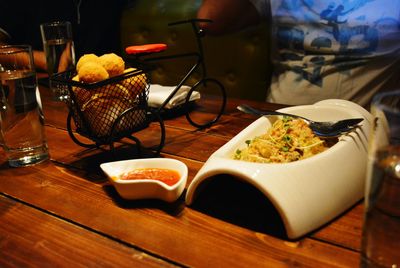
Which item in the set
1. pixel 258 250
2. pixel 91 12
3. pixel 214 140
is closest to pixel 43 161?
pixel 214 140

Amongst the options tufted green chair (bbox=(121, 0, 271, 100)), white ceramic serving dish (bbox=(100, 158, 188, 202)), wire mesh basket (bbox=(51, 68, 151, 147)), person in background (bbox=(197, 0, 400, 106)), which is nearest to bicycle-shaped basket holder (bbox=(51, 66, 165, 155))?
wire mesh basket (bbox=(51, 68, 151, 147))

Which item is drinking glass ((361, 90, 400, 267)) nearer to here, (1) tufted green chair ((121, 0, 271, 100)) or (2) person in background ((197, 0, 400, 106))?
(2) person in background ((197, 0, 400, 106))

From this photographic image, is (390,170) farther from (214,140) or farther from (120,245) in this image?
(214,140)

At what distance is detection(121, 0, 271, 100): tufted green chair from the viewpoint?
248 centimetres

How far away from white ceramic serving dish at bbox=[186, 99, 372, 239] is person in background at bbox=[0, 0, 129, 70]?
2.35 m

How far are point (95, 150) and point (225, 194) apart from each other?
0.48 metres

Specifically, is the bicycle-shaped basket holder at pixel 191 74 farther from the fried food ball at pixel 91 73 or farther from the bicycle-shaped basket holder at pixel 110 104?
the fried food ball at pixel 91 73

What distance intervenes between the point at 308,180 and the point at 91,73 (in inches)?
21.6

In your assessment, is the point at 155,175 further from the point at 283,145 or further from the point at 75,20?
the point at 75,20

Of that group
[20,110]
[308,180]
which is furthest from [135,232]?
[20,110]

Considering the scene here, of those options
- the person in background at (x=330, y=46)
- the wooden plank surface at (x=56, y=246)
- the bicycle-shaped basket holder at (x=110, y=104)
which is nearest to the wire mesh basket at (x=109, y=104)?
the bicycle-shaped basket holder at (x=110, y=104)

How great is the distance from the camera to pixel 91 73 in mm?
927

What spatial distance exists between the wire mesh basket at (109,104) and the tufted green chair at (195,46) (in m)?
1.56

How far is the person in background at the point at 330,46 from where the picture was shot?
186 cm
